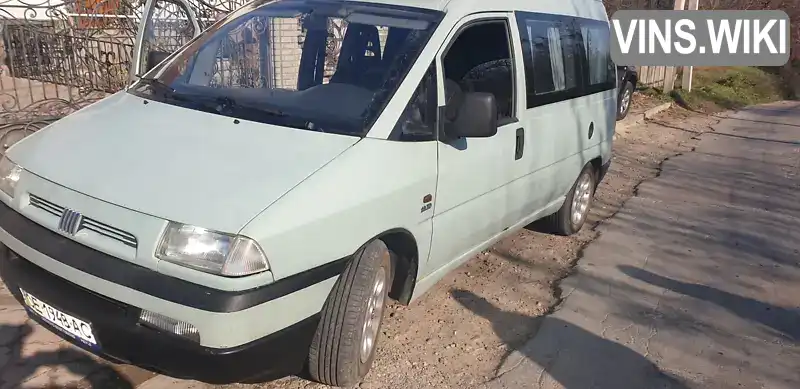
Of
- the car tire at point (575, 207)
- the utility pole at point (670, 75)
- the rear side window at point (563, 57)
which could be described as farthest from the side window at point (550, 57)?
the utility pole at point (670, 75)

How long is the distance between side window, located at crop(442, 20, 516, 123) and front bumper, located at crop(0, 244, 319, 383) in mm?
1979

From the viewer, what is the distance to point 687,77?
16719 millimetres

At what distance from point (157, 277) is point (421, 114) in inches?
61.6

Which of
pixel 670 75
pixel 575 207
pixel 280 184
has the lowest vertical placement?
pixel 575 207

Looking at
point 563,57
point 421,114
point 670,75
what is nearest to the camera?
point 421,114

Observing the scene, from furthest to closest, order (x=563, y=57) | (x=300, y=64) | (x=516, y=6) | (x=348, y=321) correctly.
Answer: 1. (x=563, y=57)
2. (x=516, y=6)
3. (x=300, y=64)
4. (x=348, y=321)

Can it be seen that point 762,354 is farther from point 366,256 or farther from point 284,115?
point 284,115

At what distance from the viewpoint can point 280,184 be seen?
2.87 m

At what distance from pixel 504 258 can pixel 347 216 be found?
267cm

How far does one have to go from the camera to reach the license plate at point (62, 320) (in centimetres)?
284

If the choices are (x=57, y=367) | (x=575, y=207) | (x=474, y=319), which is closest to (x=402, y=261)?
(x=474, y=319)

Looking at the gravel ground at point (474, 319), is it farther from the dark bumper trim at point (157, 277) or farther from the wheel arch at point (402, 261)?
the dark bumper trim at point (157, 277)

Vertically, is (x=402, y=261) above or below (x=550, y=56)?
below

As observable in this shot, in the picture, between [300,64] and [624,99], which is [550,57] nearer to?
[300,64]
